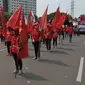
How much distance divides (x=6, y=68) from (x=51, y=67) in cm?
176

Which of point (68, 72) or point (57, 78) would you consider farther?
point (68, 72)

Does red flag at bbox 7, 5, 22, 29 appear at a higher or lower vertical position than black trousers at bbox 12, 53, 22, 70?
higher

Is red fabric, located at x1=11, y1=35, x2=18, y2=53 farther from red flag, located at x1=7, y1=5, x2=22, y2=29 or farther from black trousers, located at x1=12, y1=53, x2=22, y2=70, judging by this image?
red flag, located at x1=7, y1=5, x2=22, y2=29

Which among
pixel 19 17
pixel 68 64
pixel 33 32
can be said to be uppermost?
pixel 19 17

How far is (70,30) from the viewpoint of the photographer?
26.7 meters

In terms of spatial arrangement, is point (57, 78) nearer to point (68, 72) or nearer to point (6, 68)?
point (68, 72)

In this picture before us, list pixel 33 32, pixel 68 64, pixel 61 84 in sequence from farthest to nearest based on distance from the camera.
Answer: pixel 33 32
pixel 68 64
pixel 61 84

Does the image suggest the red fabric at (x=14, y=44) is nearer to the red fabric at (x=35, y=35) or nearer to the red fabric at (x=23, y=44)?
the red fabric at (x=23, y=44)

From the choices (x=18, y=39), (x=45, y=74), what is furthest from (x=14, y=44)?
(x=45, y=74)

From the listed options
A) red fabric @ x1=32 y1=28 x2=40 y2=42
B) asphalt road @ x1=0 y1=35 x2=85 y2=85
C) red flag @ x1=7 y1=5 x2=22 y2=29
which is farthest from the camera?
red fabric @ x1=32 y1=28 x2=40 y2=42

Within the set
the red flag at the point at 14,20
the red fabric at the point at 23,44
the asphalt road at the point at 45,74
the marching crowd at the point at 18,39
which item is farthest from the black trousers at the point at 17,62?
the red flag at the point at 14,20

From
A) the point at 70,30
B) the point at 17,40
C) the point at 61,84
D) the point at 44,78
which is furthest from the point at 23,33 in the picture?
the point at 70,30

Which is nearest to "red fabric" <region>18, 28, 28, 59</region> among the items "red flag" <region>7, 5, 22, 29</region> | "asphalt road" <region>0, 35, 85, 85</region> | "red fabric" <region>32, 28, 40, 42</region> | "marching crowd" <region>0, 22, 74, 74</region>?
"marching crowd" <region>0, 22, 74, 74</region>

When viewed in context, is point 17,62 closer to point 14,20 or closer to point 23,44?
point 23,44
